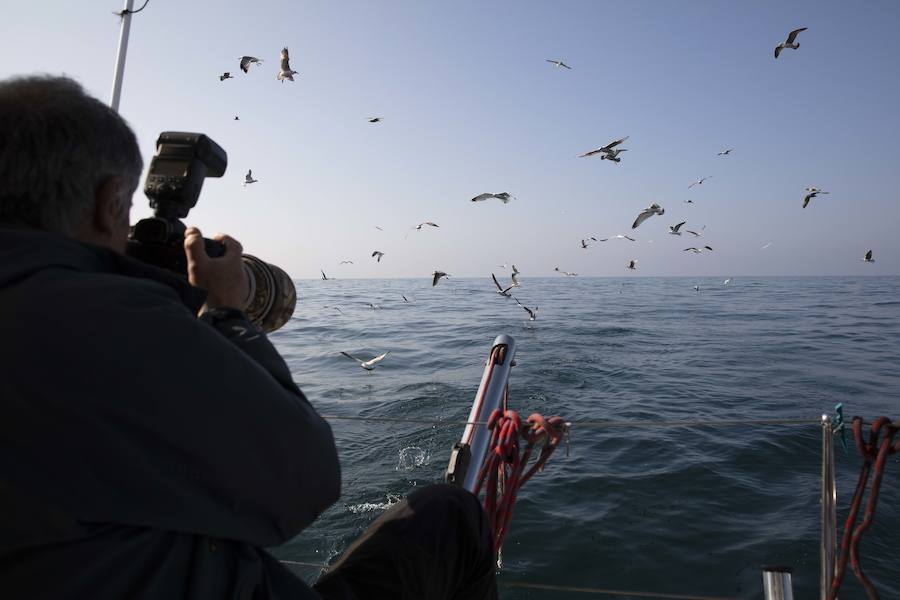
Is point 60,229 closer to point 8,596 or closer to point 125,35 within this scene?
point 8,596

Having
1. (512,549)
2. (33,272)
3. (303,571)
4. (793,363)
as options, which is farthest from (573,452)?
(793,363)

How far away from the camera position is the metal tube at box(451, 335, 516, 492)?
252 cm

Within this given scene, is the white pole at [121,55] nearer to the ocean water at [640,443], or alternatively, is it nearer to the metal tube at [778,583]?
the ocean water at [640,443]

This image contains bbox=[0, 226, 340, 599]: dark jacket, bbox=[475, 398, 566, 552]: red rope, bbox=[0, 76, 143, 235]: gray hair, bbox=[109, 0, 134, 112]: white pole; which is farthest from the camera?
bbox=[109, 0, 134, 112]: white pole

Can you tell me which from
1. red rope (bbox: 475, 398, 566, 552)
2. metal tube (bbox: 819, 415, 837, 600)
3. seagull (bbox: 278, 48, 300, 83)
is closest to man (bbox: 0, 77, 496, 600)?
red rope (bbox: 475, 398, 566, 552)

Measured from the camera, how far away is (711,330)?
55.2 ft

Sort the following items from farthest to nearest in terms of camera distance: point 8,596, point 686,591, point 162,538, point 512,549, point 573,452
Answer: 1. point 573,452
2. point 512,549
3. point 686,591
4. point 162,538
5. point 8,596

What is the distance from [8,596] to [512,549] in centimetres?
399

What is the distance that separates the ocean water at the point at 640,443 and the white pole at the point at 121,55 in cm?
339

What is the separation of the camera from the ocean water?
2036 mm

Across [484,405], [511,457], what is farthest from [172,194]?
[484,405]

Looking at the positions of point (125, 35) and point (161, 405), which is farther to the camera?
point (125, 35)

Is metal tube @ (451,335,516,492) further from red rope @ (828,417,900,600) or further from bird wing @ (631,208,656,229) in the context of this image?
bird wing @ (631,208,656,229)

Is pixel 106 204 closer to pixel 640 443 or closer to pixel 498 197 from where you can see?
pixel 640 443
